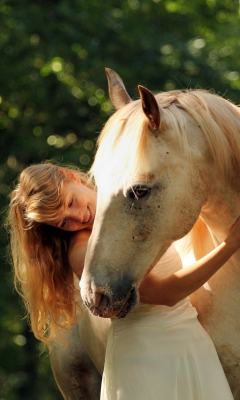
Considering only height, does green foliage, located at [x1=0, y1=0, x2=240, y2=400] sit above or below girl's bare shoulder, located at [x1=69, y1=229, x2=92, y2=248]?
below

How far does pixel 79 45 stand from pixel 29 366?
416 cm

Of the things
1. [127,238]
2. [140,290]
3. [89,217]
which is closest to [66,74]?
[89,217]

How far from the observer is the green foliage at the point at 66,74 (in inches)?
306

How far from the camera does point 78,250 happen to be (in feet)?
8.39

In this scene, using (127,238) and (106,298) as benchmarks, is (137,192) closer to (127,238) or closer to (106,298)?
(127,238)

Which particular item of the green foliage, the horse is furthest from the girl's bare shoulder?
the green foliage

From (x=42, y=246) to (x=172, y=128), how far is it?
0.91m

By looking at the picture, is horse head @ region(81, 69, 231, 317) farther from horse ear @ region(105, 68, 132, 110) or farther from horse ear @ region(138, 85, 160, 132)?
horse ear @ region(105, 68, 132, 110)

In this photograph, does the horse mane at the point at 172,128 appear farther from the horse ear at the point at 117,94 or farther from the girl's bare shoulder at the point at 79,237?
the girl's bare shoulder at the point at 79,237

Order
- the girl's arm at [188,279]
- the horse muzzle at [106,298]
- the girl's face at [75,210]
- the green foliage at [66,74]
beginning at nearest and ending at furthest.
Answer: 1. the horse muzzle at [106,298]
2. the girl's arm at [188,279]
3. the girl's face at [75,210]
4. the green foliage at [66,74]

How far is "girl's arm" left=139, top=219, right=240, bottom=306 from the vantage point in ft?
7.44

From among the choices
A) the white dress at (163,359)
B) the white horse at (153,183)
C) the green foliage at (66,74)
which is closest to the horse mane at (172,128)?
the white horse at (153,183)

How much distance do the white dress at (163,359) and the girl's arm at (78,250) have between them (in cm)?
26

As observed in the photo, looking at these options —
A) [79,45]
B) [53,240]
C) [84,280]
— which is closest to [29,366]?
[79,45]
